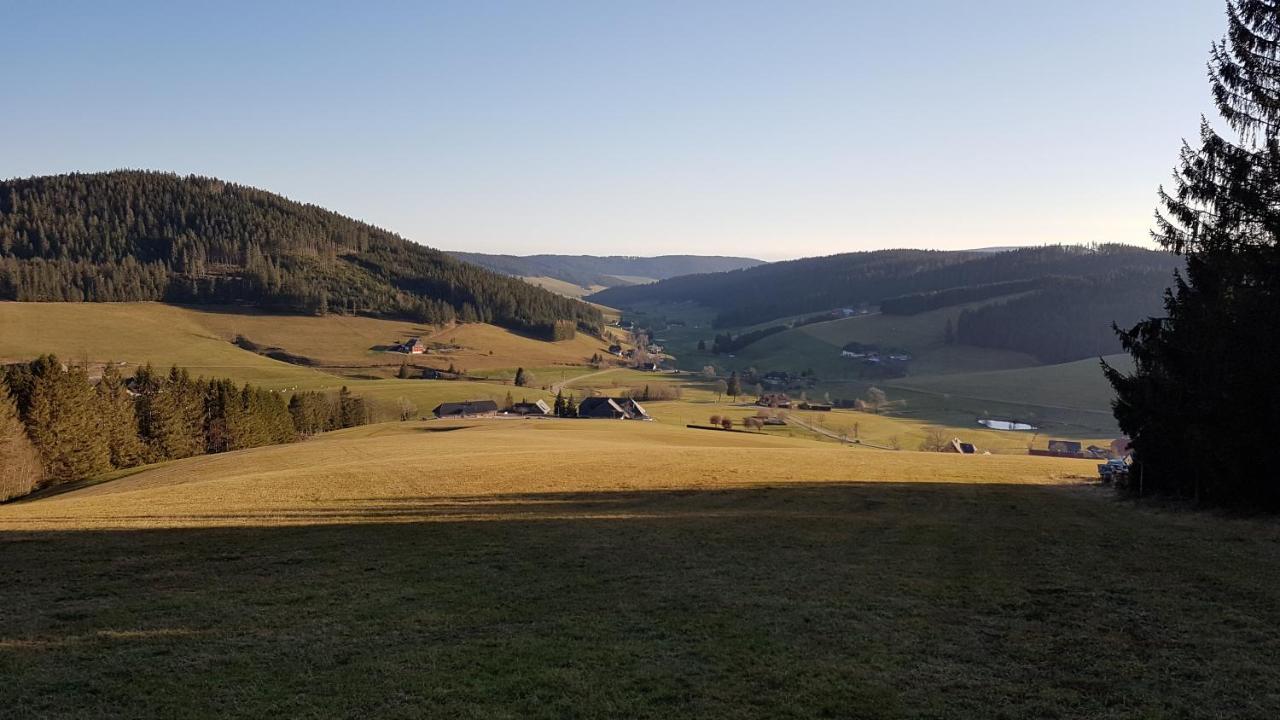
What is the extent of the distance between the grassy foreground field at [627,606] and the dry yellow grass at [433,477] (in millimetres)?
354

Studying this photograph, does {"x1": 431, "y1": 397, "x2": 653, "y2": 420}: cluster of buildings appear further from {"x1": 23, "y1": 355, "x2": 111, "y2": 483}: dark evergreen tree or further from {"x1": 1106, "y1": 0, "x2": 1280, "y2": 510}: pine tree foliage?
{"x1": 1106, "y1": 0, "x2": 1280, "y2": 510}: pine tree foliage

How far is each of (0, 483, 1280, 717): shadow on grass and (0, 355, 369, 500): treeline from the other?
40.0 m

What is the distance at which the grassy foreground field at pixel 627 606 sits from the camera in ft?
35.7

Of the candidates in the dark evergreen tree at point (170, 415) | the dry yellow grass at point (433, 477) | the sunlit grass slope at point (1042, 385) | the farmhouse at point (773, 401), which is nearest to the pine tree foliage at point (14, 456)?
the dry yellow grass at point (433, 477)

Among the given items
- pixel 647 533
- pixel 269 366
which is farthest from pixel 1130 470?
pixel 269 366

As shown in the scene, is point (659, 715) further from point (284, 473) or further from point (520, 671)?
point (284, 473)

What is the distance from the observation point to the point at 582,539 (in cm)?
2338

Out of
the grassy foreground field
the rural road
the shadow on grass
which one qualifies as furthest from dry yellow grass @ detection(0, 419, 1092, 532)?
the rural road

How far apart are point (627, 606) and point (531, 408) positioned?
355ft

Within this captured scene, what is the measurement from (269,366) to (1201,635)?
15968 cm

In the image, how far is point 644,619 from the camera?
1490cm

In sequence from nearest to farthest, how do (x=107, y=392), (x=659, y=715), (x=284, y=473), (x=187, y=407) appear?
(x=659, y=715), (x=284, y=473), (x=107, y=392), (x=187, y=407)

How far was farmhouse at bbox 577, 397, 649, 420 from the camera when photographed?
117 meters

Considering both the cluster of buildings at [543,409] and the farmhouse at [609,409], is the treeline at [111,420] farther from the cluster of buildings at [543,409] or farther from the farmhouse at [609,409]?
the farmhouse at [609,409]
